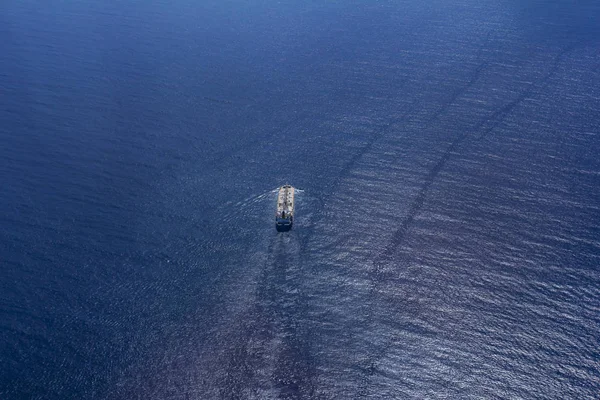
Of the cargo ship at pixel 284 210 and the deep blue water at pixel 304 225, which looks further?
the cargo ship at pixel 284 210

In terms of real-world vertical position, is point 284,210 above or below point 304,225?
above

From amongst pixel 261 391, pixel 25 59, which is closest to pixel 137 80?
pixel 25 59

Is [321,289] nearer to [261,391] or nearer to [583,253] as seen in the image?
[261,391]

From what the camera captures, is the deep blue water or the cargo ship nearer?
the deep blue water
